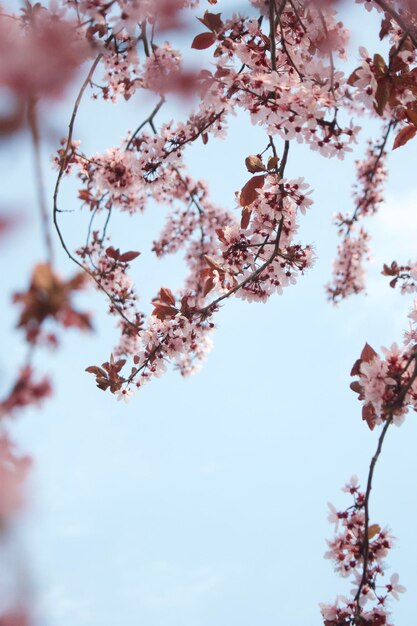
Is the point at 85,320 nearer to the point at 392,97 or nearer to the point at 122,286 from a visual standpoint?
the point at 392,97

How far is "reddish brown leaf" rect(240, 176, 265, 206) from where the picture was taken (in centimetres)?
270

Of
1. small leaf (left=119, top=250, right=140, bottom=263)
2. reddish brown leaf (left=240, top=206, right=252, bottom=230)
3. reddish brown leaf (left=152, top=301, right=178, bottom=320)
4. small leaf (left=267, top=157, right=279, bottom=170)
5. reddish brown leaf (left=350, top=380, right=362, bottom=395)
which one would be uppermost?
small leaf (left=119, top=250, right=140, bottom=263)

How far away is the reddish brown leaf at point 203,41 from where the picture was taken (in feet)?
9.09

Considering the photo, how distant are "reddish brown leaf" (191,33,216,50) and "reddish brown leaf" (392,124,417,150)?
1.05m

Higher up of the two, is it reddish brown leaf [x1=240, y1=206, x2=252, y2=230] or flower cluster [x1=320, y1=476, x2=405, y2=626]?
reddish brown leaf [x1=240, y1=206, x2=252, y2=230]

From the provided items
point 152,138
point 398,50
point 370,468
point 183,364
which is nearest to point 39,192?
point 370,468

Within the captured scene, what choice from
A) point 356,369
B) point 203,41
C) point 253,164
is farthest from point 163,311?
point 203,41

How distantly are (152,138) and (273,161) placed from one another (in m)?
1.17

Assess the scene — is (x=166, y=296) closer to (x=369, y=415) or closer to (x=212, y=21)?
(x=369, y=415)

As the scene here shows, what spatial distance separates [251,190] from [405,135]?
30.2 inches

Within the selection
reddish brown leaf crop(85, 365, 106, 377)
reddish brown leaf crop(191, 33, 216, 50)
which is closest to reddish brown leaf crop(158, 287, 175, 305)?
reddish brown leaf crop(85, 365, 106, 377)

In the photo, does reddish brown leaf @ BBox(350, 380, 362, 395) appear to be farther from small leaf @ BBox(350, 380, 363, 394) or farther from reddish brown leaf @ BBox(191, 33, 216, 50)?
reddish brown leaf @ BBox(191, 33, 216, 50)

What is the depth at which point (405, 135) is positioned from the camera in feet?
8.61

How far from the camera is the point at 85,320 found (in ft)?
4.17
